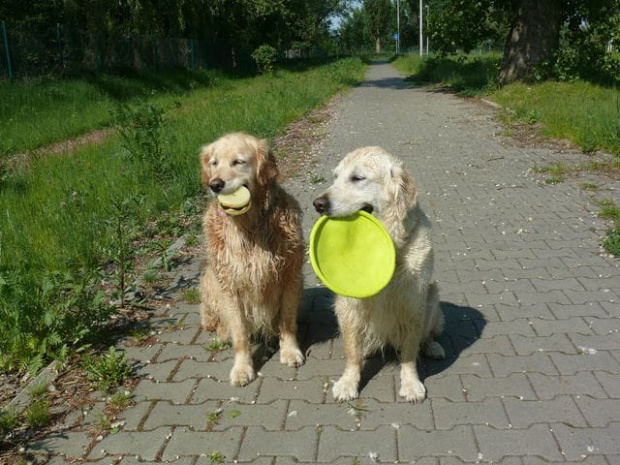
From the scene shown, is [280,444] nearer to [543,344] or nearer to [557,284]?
[543,344]

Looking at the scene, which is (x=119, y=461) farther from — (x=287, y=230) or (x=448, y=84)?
(x=448, y=84)

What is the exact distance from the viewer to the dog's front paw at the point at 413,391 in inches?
143

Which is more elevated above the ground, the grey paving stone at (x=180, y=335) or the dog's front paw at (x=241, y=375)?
the dog's front paw at (x=241, y=375)

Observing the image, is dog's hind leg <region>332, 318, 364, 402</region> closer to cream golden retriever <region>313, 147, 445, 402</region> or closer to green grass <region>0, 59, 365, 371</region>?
cream golden retriever <region>313, 147, 445, 402</region>

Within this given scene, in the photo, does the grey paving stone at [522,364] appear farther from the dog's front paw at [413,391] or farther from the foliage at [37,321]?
the foliage at [37,321]

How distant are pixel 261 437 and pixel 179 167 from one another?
6261 mm

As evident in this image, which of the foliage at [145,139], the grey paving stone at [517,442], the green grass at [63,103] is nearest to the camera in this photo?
the grey paving stone at [517,442]

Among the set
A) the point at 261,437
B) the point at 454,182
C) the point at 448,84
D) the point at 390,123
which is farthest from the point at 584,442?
the point at 448,84

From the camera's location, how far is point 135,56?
25.3 m

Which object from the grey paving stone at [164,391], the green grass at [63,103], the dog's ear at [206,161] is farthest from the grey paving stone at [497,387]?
the green grass at [63,103]

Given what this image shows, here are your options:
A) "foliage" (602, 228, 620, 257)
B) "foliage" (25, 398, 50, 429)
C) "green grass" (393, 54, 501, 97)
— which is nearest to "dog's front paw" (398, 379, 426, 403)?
"foliage" (25, 398, 50, 429)

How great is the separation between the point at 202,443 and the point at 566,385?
2554 millimetres

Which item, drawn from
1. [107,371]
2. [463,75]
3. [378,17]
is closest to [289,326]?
[107,371]

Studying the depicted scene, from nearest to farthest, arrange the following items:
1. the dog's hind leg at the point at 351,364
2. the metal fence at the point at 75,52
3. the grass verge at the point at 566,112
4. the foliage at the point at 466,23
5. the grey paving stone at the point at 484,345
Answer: the dog's hind leg at the point at 351,364
the grey paving stone at the point at 484,345
the grass verge at the point at 566,112
the metal fence at the point at 75,52
the foliage at the point at 466,23
